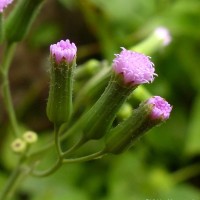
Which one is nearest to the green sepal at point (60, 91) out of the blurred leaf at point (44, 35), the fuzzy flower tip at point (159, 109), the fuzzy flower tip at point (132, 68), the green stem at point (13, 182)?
the fuzzy flower tip at point (132, 68)

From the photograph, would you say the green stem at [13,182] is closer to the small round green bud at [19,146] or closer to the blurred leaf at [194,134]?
the small round green bud at [19,146]

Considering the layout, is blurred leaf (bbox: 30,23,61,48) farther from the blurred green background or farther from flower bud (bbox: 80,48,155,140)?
flower bud (bbox: 80,48,155,140)

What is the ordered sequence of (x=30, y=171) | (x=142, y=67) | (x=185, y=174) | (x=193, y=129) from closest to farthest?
(x=142, y=67) < (x=30, y=171) < (x=193, y=129) < (x=185, y=174)

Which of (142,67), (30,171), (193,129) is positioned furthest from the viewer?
(193,129)

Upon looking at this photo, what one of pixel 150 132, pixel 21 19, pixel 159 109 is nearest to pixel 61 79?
pixel 159 109

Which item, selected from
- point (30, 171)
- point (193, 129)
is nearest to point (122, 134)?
point (30, 171)

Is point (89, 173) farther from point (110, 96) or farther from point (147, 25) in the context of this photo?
point (110, 96)
